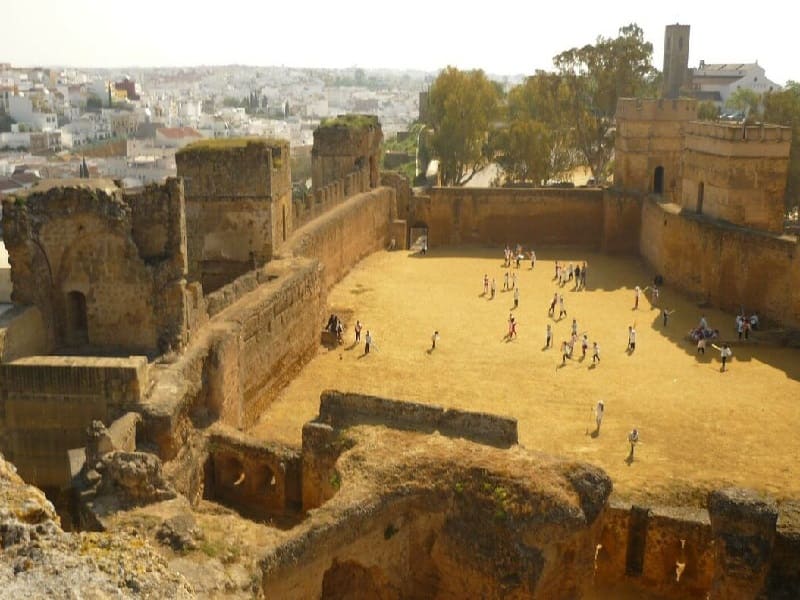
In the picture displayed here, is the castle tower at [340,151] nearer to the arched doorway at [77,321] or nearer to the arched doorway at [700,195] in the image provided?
the arched doorway at [700,195]

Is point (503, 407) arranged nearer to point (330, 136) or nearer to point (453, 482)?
point (453, 482)

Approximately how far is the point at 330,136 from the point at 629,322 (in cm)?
1308

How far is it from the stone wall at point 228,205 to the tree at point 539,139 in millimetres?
19758

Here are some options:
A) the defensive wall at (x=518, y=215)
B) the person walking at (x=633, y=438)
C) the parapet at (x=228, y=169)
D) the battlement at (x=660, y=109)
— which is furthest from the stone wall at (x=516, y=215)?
the person walking at (x=633, y=438)

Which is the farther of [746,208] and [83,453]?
[746,208]

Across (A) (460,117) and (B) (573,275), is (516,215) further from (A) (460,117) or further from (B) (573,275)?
(A) (460,117)

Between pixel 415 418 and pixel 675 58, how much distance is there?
62.2 meters

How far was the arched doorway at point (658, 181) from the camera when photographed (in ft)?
109

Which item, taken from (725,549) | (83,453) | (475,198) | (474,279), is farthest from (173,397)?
(475,198)

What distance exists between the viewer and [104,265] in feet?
45.2

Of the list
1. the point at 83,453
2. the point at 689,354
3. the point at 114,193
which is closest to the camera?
the point at 83,453

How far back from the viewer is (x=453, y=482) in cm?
1038

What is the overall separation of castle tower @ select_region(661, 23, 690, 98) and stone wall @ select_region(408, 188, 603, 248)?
37.5 m

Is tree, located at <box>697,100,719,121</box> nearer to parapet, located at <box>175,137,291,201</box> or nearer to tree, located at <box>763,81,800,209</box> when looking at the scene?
tree, located at <box>763,81,800,209</box>
